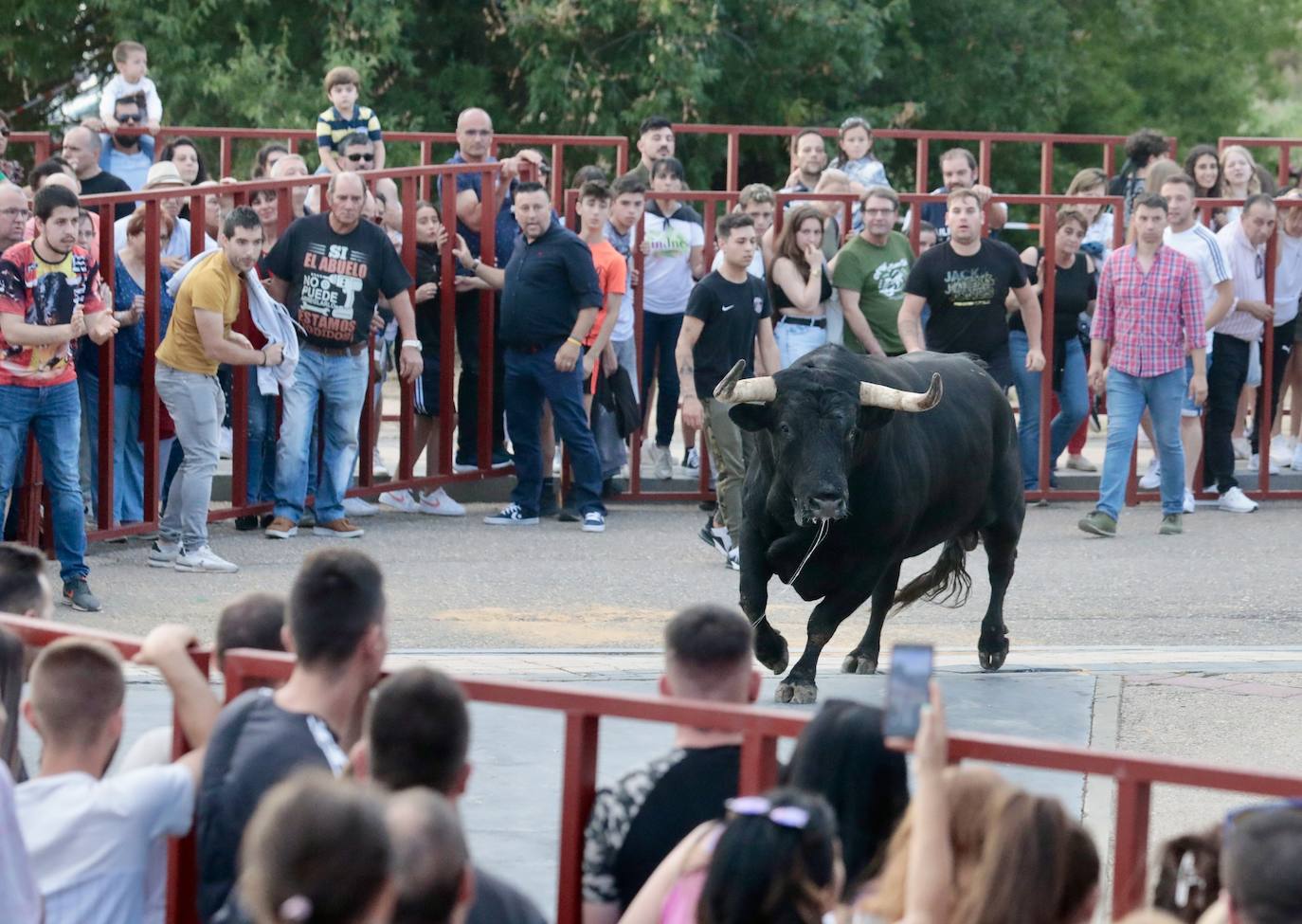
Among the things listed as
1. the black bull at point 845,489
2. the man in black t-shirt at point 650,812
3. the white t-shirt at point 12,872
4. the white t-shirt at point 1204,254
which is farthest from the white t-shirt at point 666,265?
the white t-shirt at point 12,872

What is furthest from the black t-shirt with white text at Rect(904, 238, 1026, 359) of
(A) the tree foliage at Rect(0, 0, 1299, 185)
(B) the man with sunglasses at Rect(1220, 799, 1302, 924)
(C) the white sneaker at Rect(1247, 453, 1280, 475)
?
(B) the man with sunglasses at Rect(1220, 799, 1302, 924)

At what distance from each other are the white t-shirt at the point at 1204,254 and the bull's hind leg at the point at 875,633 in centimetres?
482

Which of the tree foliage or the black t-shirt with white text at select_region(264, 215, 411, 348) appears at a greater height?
the tree foliage

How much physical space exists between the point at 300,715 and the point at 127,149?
1159 cm

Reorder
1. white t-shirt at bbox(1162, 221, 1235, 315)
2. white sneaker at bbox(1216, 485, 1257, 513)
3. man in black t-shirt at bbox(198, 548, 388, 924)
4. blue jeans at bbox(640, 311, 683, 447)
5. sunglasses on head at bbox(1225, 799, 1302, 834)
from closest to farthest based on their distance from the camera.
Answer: sunglasses on head at bbox(1225, 799, 1302, 834) < man in black t-shirt at bbox(198, 548, 388, 924) < white t-shirt at bbox(1162, 221, 1235, 315) < blue jeans at bbox(640, 311, 683, 447) < white sneaker at bbox(1216, 485, 1257, 513)

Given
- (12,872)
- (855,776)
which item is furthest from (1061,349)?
(12,872)

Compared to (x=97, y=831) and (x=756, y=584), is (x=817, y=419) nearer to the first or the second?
(x=756, y=584)

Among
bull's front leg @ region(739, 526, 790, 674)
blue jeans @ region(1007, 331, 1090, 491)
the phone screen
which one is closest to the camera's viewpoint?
the phone screen

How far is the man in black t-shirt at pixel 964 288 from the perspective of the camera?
12.5m

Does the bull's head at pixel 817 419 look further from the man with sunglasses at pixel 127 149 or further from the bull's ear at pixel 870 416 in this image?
the man with sunglasses at pixel 127 149

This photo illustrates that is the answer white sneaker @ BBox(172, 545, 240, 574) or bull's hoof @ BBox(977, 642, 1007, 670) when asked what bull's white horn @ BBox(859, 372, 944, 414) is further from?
white sneaker @ BBox(172, 545, 240, 574)

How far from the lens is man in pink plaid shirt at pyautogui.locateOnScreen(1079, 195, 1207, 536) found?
12.4 metres

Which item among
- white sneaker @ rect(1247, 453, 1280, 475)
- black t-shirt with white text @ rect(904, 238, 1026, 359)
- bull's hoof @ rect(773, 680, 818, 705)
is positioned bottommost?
bull's hoof @ rect(773, 680, 818, 705)

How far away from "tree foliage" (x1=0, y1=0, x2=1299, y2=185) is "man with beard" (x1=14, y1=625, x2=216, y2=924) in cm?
1569
